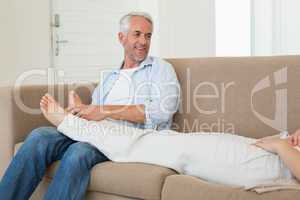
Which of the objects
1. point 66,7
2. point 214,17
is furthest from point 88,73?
point 214,17

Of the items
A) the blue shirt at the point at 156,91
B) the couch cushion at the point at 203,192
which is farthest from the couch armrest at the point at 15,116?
the couch cushion at the point at 203,192

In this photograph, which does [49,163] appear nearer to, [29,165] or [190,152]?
[29,165]

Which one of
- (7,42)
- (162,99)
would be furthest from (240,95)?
(7,42)

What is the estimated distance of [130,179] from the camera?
170 cm

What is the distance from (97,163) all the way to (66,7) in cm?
252

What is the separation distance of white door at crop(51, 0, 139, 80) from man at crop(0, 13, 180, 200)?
1.73m

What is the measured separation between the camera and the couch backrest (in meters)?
2.04

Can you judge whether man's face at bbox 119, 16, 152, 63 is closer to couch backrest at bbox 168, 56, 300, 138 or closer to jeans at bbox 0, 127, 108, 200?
couch backrest at bbox 168, 56, 300, 138

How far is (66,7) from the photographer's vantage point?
4074 millimetres

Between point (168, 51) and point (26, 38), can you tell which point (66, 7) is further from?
point (168, 51)

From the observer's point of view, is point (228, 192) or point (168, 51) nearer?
point (228, 192)

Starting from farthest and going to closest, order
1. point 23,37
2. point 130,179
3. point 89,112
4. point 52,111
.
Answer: point 23,37 < point 89,112 < point 52,111 < point 130,179

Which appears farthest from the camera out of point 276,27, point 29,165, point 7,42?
point 276,27

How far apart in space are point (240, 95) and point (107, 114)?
62cm
